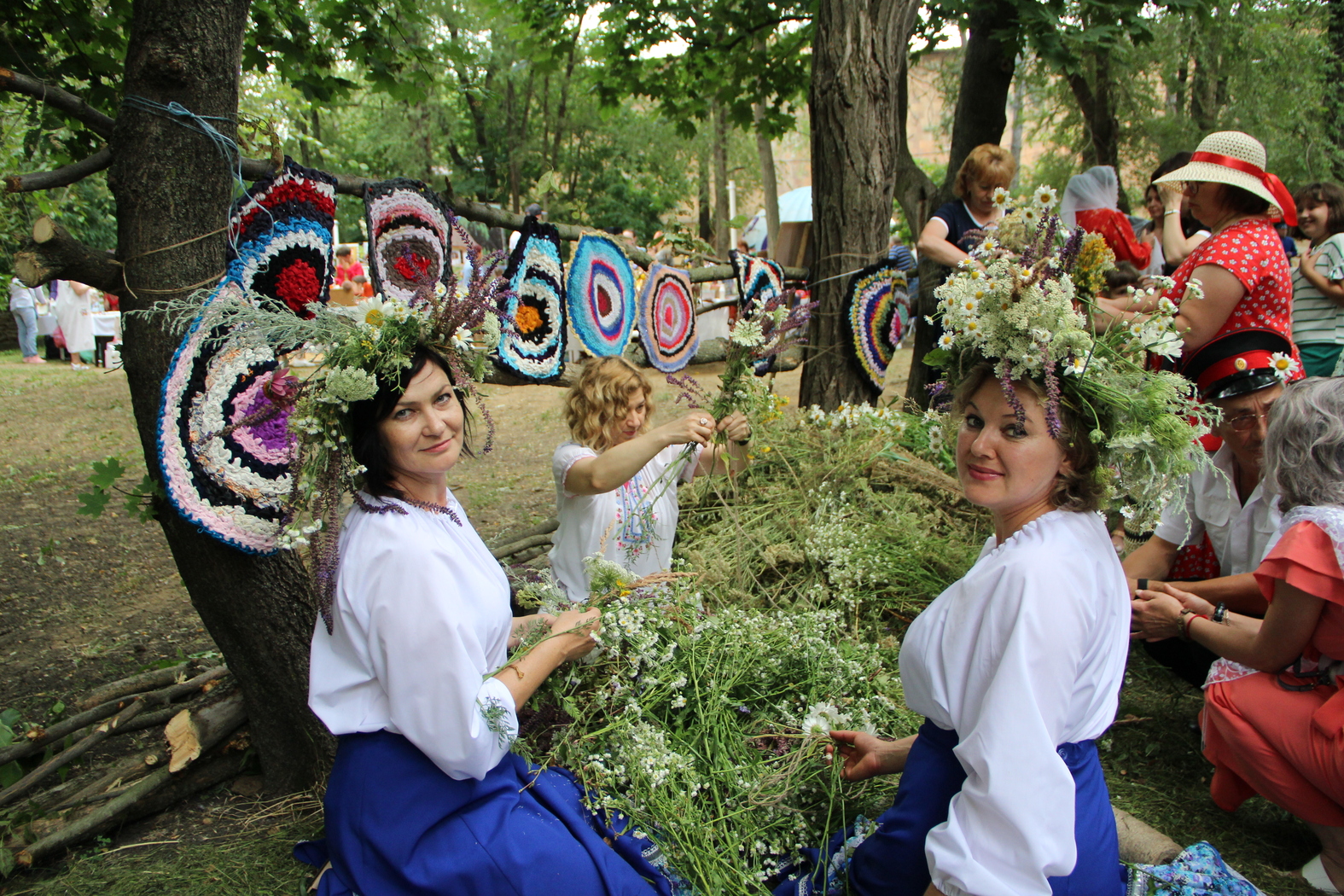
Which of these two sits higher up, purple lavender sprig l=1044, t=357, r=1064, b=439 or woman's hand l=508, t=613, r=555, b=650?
purple lavender sprig l=1044, t=357, r=1064, b=439

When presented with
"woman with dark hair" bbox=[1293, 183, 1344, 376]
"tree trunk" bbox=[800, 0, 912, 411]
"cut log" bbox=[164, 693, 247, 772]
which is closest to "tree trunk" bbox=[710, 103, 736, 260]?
"tree trunk" bbox=[800, 0, 912, 411]

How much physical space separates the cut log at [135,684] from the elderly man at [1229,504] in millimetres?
3492

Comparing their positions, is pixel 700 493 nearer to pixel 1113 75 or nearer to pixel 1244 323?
A: pixel 1244 323

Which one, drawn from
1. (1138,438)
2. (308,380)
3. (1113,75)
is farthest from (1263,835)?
(1113,75)

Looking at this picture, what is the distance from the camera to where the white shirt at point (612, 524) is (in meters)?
3.15

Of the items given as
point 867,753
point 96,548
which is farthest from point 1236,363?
point 96,548

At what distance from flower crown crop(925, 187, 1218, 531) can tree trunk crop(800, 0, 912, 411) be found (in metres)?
3.25

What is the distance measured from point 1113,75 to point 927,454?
7.42 m

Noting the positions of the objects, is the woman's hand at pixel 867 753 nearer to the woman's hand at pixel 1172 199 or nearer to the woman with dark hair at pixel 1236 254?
the woman with dark hair at pixel 1236 254

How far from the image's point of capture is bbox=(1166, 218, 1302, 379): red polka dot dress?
9.90 feet

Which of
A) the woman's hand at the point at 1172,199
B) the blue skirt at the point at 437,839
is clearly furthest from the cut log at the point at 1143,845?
the woman's hand at the point at 1172,199

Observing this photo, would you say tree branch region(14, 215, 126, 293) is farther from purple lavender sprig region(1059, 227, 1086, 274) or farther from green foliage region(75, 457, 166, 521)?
purple lavender sprig region(1059, 227, 1086, 274)

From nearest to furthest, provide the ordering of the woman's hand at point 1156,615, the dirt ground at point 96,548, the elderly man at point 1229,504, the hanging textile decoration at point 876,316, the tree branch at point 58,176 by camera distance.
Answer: the tree branch at point 58,176, the woman's hand at point 1156,615, the elderly man at point 1229,504, the dirt ground at point 96,548, the hanging textile decoration at point 876,316

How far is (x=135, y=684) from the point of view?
3123 mm
